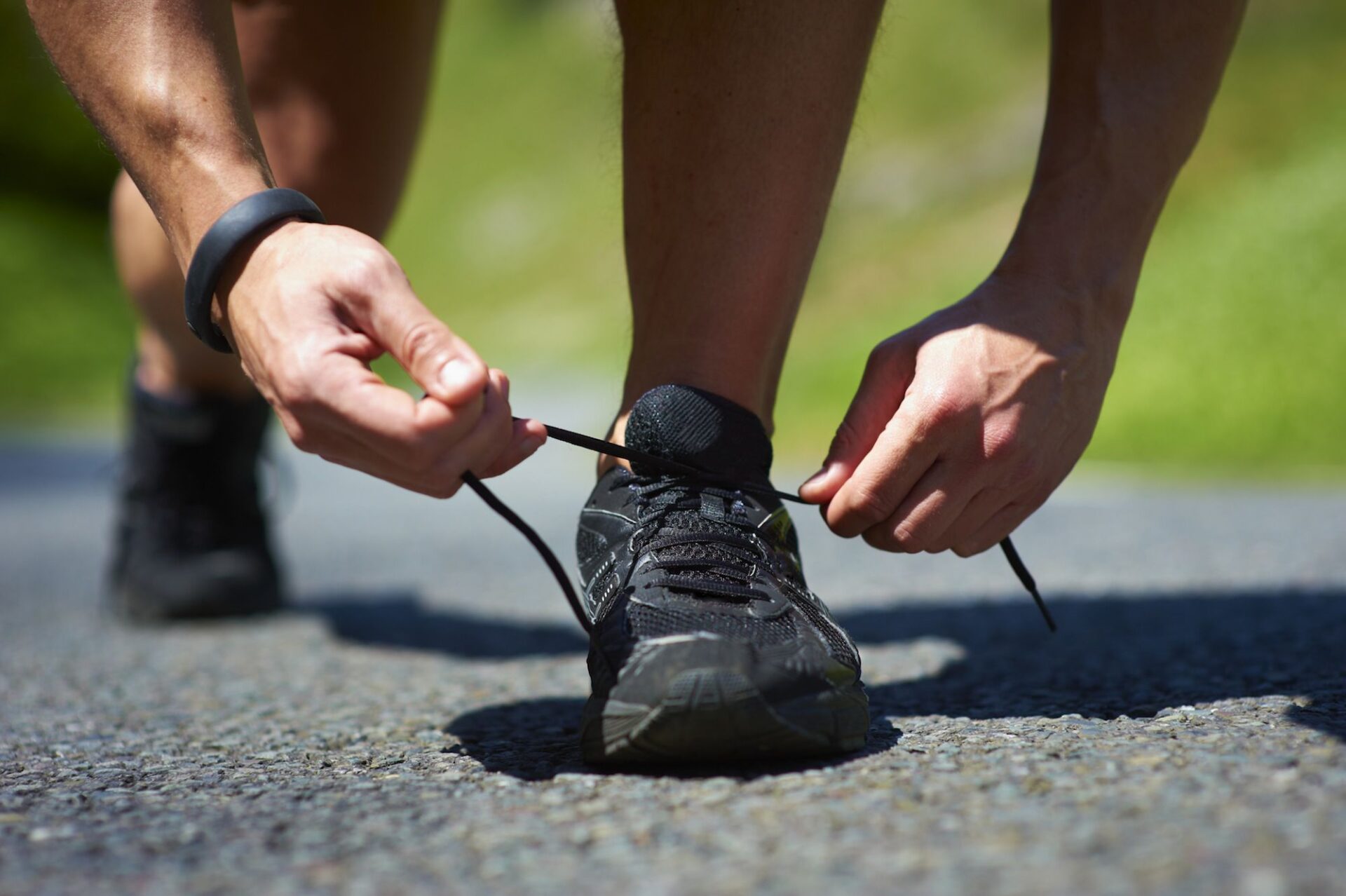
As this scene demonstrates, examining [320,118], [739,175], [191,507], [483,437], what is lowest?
[483,437]

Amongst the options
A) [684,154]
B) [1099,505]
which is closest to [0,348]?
[1099,505]

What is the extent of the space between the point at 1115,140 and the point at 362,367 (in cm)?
80

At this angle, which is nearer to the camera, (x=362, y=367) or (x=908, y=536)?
(x=362, y=367)

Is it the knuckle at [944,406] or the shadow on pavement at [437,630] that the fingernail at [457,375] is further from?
the shadow on pavement at [437,630]

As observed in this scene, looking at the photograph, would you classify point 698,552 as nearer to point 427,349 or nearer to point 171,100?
point 427,349

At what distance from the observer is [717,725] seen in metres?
0.89

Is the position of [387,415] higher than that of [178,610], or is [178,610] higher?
[178,610]

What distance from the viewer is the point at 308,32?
1.69 meters

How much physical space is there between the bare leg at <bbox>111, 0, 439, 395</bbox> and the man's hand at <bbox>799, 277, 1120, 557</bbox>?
1029mm

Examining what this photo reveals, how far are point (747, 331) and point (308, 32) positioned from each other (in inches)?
37.3

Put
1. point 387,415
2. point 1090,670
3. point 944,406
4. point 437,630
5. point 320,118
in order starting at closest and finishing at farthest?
Result: point 387,415 → point 944,406 → point 1090,670 → point 320,118 → point 437,630

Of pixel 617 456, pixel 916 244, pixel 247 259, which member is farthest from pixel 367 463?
pixel 916 244

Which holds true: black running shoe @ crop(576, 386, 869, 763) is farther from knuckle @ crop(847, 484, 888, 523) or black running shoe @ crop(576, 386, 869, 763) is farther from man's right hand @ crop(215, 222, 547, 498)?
man's right hand @ crop(215, 222, 547, 498)

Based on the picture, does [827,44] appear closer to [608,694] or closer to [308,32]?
[608,694]
